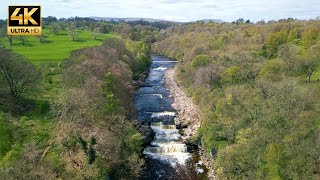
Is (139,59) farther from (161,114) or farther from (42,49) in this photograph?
(161,114)

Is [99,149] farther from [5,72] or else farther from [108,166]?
[5,72]

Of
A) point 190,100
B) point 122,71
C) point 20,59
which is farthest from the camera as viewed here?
point 190,100

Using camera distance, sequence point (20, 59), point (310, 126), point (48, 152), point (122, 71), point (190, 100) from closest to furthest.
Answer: point (48, 152) → point (310, 126) → point (20, 59) → point (122, 71) → point (190, 100)

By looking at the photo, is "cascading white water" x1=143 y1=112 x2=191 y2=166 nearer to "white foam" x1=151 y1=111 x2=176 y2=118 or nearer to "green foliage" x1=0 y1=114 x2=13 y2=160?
"white foam" x1=151 y1=111 x2=176 y2=118

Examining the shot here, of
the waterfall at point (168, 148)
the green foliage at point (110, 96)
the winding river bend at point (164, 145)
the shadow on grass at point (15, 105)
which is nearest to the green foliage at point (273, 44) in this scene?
the winding river bend at point (164, 145)

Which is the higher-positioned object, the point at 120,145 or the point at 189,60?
the point at 189,60

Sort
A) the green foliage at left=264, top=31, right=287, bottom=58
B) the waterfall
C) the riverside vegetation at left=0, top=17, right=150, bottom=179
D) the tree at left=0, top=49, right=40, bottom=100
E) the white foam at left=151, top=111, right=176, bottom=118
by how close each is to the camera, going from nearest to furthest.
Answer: the riverside vegetation at left=0, top=17, right=150, bottom=179, the tree at left=0, top=49, right=40, bottom=100, the waterfall, the white foam at left=151, top=111, right=176, bottom=118, the green foliage at left=264, top=31, right=287, bottom=58

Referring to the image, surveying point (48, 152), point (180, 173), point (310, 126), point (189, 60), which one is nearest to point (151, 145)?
point (180, 173)

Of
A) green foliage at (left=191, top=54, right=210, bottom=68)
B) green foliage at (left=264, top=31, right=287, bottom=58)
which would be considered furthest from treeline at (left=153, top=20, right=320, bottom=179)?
green foliage at (left=264, top=31, right=287, bottom=58)
